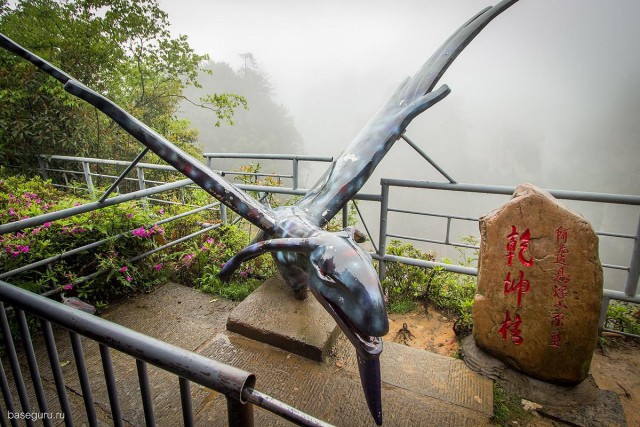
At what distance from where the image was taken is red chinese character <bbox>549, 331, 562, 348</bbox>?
→ 6.97 ft

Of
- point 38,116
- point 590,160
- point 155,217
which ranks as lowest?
point 590,160

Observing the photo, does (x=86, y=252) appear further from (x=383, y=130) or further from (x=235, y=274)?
(x=383, y=130)

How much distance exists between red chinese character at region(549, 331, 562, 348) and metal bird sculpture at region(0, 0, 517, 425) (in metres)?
1.35

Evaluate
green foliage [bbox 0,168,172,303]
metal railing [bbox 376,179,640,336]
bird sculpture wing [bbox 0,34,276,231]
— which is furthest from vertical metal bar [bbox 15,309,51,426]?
metal railing [bbox 376,179,640,336]

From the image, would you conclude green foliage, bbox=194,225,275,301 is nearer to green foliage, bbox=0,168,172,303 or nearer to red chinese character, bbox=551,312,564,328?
green foliage, bbox=0,168,172,303

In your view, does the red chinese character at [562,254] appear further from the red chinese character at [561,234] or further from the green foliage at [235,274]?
the green foliage at [235,274]

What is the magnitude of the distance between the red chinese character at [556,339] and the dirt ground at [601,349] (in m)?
0.60

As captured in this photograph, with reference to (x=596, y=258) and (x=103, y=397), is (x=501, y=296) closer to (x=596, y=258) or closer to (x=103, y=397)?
(x=596, y=258)

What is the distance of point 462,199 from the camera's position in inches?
1740

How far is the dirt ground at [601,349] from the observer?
230cm

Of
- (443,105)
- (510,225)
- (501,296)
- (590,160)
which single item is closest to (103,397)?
(501,296)

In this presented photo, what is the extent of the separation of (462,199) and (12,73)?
45499 mm

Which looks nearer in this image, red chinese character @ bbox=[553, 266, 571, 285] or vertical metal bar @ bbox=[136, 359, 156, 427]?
vertical metal bar @ bbox=[136, 359, 156, 427]

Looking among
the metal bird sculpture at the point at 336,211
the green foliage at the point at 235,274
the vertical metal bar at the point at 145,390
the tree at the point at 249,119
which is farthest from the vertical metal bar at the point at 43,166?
the tree at the point at 249,119
